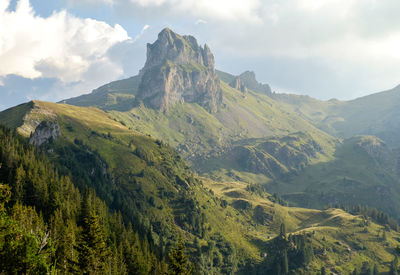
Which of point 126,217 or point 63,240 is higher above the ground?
point 63,240

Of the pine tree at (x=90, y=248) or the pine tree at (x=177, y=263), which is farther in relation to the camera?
the pine tree at (x=90, y=248)

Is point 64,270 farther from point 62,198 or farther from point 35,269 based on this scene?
point 62,198

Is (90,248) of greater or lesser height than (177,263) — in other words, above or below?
above

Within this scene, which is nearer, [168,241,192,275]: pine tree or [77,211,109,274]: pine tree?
[168,241,192,275]: pine tree

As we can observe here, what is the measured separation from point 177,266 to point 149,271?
72510 millimetres

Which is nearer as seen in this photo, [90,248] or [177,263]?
[177,263]

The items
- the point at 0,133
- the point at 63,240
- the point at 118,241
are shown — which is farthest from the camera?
the point at 0,133

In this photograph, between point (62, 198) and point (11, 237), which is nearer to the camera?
point (11, 237)

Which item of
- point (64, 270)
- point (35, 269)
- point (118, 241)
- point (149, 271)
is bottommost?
point (149, 271)

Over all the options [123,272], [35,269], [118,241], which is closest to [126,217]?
[118,241]

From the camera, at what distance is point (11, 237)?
43.6 metres

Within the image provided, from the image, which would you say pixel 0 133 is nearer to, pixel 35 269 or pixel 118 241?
pixel 118 241

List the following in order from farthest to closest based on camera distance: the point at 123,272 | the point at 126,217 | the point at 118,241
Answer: the point at 126,217
the point at 118,241
the point at 123,272

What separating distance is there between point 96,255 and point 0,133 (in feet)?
422
